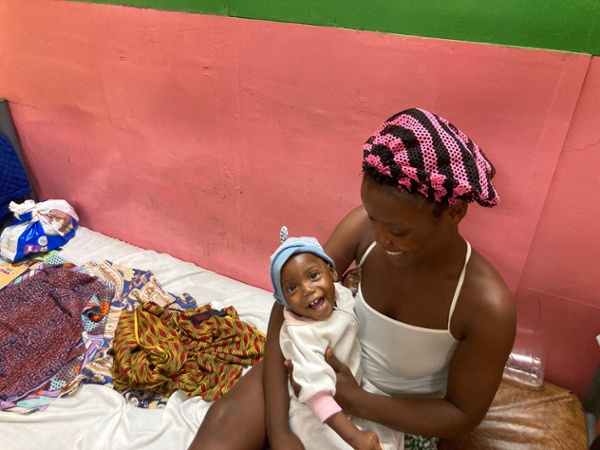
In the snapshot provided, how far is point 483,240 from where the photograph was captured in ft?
4.96

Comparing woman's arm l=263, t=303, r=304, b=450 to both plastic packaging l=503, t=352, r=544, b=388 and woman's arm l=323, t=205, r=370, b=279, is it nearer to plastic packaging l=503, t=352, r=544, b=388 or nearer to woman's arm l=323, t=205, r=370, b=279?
woman's arm l=323, t=205, r=370, b=279

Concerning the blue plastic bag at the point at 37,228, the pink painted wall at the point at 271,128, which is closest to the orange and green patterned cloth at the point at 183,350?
the pink painted wall at the point at 271,128

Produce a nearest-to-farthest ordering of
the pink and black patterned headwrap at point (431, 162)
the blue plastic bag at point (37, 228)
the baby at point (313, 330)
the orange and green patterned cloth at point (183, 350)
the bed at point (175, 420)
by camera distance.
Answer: the pink and black patterned headwrap at point (431, 162) < the baby at point (313, 330) < the bed at point (175, 420) < the orange and green patterned cloth at point (183, 350) < the blue plastic bag at point (37, 228)

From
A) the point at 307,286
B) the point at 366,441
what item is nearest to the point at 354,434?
the point at 366,441

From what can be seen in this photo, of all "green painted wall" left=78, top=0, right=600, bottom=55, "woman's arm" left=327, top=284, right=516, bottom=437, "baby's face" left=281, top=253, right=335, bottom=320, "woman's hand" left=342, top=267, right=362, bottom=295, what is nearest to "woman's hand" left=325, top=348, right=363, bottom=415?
"woman's arm" left=327, top=284, right=516, bottom=437

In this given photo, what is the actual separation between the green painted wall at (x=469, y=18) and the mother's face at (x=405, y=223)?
2.01 feet

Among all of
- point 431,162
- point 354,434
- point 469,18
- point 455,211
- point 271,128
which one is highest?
point 469,18

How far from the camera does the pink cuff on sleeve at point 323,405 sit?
108cm

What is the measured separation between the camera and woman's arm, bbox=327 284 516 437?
1.02 metres

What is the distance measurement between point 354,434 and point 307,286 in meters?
0.37

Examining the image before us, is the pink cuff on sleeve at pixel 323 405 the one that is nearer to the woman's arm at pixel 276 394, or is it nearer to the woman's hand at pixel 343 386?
the woman's hand at pixel 343 386

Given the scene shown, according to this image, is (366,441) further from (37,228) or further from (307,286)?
(37,228)

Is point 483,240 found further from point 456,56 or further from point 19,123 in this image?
point 19,123

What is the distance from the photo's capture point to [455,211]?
94 cm
